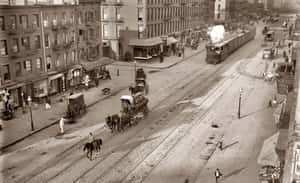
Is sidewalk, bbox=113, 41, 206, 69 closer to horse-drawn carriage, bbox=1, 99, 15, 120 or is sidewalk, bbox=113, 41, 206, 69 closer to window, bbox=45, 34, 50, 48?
window, bbox=45, 34, 50, 48

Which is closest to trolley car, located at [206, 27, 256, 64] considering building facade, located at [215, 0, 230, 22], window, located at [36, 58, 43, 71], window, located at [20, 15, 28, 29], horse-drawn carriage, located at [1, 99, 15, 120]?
window, located at [36, 58, 43, 71]

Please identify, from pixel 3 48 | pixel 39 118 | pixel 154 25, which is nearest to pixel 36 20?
pixel 3 48

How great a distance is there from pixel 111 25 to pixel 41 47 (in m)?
25.3

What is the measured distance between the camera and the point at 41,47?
39219 millimetres

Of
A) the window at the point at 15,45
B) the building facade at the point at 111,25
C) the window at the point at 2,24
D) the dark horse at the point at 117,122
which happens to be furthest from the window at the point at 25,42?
the building facade at the point at 111,25

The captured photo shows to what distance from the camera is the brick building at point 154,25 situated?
63.0 m

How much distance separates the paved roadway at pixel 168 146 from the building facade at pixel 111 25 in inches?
886

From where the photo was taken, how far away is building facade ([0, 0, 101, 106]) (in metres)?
34.6

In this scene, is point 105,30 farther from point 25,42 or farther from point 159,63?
point 25,42

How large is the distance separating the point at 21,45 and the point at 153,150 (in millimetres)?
19041

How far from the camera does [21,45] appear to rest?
36156 mm

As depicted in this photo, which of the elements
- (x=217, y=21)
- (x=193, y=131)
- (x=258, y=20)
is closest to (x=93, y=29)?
(x=193, y=131)

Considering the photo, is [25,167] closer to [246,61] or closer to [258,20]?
[246,61]

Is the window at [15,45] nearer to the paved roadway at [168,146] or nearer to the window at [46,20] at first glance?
the window at [46,20]
